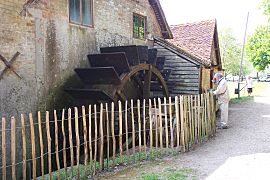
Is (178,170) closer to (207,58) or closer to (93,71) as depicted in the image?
(93,71)

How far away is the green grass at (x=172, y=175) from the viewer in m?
5.29

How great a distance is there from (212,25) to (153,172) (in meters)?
11.9

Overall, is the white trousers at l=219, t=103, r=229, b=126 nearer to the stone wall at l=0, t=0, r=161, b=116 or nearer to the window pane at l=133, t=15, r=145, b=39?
the window pane at l=133, t=15, r=145, b=39

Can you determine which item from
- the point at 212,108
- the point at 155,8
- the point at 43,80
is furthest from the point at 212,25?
the point at 43,80

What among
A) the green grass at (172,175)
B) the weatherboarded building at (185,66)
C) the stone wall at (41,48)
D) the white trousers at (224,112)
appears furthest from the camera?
the weatherboarded building at (185,66)

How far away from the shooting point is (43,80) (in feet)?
23.8

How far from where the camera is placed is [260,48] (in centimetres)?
2330

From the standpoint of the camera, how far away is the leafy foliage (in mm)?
22781

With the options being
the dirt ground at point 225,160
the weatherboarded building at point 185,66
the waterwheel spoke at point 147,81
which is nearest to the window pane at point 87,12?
the waterwheel spoke at point 147,81

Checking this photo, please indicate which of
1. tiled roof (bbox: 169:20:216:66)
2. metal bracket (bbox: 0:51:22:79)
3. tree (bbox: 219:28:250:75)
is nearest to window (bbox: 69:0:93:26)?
metal bracket (bbox: 0:51:22:79)

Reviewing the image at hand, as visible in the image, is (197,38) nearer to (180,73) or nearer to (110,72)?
(180,73)

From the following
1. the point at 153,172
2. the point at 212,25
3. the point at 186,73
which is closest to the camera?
the point at 153,172

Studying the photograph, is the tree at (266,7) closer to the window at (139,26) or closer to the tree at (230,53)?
the window at (139,26)

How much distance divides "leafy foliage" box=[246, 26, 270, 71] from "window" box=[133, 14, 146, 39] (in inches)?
568
